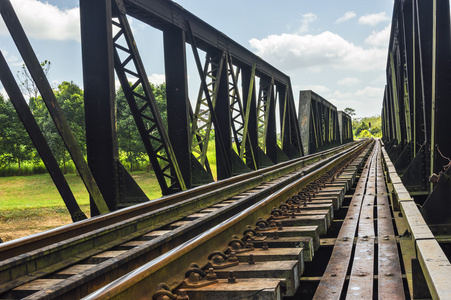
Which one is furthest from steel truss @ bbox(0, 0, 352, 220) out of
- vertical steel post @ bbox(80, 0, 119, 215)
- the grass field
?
the grass field

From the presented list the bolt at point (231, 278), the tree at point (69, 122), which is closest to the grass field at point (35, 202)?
the tree at point (69, 122)

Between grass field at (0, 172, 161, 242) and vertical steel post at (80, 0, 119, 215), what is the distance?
34.2 feet

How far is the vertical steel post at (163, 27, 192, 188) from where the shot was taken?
35.2 ft

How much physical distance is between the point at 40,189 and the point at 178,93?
2530cm

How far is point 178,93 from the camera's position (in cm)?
1082

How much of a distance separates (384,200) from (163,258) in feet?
16.4

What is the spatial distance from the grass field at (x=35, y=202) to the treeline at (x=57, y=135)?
1.35 meters

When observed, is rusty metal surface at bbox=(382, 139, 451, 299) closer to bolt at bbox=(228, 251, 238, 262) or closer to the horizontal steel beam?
bolt at bbox=(228, 251, 238, 262)

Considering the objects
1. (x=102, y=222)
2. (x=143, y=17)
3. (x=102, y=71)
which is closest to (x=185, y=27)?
(x=143, y=17)

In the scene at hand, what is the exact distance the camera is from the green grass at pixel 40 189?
2881 cm

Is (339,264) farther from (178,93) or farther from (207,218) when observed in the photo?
(178,93)

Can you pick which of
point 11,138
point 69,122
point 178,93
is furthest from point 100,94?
point 69,122

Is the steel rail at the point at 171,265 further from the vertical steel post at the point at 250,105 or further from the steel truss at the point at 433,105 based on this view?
the vertical steel post at the point at 250,105

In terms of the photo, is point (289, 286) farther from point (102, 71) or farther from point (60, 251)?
point (102, 71)
